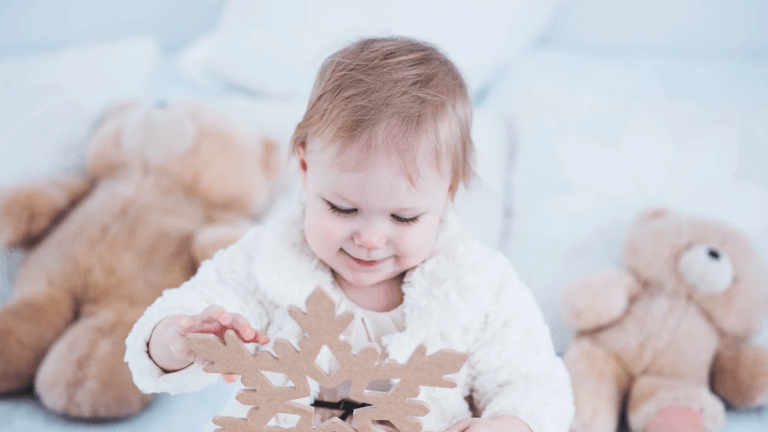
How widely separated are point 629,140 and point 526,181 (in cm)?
22

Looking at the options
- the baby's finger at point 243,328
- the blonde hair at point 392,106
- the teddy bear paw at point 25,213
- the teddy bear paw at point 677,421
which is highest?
the blonde hair at point 392,106

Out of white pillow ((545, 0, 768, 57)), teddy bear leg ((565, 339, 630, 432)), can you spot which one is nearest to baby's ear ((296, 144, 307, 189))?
teddy bear leg ((565, 339, 630, 432))

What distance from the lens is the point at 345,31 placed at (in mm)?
1340

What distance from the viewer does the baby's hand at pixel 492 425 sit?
586mm

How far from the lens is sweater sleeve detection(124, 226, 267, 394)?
24.5 inches

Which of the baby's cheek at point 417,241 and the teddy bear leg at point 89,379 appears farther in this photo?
the teddy bear leg at point 89,379

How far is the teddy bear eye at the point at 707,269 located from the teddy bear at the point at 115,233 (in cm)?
75

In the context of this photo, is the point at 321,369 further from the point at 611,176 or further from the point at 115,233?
the point at 611,176

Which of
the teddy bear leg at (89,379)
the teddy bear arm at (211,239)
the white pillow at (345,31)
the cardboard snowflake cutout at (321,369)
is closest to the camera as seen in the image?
the cardboard snowflake cutout at (321,369)

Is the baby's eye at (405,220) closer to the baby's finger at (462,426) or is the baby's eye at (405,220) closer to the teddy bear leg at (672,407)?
the baby's finger at (462,426)

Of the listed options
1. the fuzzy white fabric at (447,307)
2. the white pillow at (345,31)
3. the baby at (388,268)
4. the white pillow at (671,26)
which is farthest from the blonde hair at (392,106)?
the white pillow at (671,26)

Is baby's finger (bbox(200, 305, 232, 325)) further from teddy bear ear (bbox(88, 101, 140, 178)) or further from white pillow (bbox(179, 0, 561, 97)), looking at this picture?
white pillow (bbox(179, 0, 561, 97))

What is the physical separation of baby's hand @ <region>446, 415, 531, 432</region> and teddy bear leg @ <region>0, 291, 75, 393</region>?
2.25ft

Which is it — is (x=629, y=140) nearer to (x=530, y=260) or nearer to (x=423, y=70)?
(x=530, y=260)
